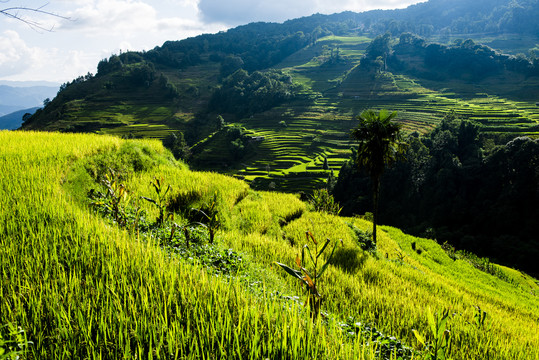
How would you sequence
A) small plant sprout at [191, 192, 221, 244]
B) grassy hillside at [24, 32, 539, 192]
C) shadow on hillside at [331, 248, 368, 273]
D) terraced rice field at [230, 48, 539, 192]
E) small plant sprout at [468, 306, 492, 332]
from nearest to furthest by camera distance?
small plant sprout at [468, 306, 492, 332] < small plant sprout at [191, 192, 221, 244] < shadow on hillside at [331, 248, 368, 273] < terraced rice field at [230, 48, 539, 192] < grassy hillside at [24, 32, 539, 192]

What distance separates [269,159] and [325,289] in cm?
7817

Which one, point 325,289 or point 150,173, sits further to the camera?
point 150,173

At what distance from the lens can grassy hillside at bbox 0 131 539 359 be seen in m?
2.15

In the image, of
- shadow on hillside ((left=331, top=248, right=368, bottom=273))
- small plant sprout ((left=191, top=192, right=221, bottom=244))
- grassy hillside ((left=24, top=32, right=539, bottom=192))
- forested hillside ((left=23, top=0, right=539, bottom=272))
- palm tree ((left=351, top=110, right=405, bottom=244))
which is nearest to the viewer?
small plant sprout ((left=191, top=192, right=221, bottom=244))

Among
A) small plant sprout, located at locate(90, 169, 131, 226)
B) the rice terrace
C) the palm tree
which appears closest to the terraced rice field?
the rice terrace

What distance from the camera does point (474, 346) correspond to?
4.43 metres

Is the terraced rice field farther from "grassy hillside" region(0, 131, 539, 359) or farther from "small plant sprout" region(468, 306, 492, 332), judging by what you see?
"small plant sprout" region(468, 306, 492, 332)

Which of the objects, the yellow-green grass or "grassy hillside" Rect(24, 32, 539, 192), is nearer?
the yellow-green grass

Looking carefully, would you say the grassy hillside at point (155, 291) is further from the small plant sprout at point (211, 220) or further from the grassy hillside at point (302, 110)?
the grassy hillside at point (302, 110)

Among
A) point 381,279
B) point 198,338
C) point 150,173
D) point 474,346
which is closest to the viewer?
point 198,338

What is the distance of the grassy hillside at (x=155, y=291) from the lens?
84.6 inches

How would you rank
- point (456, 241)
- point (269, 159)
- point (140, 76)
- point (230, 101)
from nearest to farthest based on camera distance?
1. point (456, 241)
2. point (269, 159)
3. point (230, 101)
4. point (140, 76)

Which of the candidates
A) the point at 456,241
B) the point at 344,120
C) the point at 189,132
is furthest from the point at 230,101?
the point at 456,241

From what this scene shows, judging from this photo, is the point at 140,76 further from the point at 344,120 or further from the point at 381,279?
the point at 381,279
